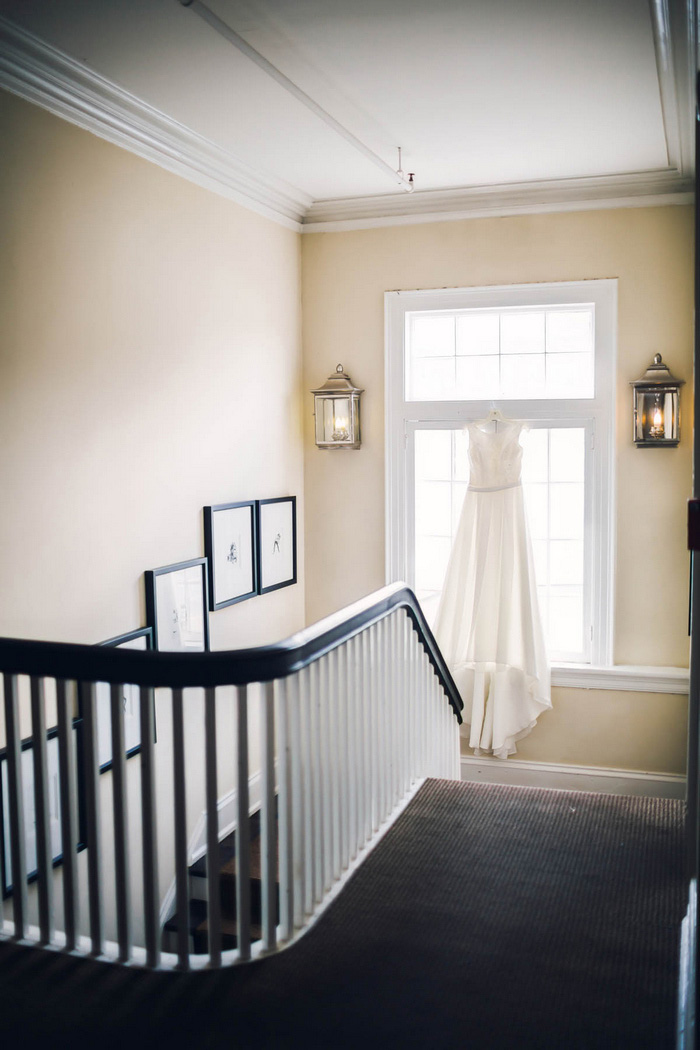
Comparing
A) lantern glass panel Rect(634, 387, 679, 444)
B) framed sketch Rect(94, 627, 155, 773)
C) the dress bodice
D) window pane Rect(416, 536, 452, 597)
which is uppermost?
lantern glass panel Rect(634, 387, 679, 444)

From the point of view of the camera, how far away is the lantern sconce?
15.8 feet

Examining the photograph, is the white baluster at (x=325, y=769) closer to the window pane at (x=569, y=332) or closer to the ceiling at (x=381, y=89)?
the ceiling at (x=381, y=89)

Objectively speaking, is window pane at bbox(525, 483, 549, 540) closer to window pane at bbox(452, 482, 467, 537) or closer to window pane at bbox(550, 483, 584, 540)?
window pane at bbox(550, 483, 584, 540)

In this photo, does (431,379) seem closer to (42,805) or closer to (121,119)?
(121,119)

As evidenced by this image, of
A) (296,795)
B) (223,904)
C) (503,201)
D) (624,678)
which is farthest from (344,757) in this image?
(503,201)

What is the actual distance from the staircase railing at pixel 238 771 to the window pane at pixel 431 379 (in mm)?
2185

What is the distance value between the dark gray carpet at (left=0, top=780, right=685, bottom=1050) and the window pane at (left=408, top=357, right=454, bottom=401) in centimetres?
281

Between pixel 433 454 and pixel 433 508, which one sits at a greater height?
pixel 433 454

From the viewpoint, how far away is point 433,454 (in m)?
4.89

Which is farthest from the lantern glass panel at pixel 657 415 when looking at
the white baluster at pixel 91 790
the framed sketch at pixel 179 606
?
the white baluster at pixel 91 790

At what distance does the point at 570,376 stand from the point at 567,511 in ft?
2.32

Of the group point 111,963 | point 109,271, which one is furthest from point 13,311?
point 111,963

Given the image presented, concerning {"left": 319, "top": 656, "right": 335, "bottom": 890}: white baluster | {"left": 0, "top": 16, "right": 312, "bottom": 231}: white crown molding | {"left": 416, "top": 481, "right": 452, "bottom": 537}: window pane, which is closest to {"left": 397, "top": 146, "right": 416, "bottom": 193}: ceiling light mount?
{"left": 0, "top": 16, "right": 312, "bottom": 231}: white crown molding

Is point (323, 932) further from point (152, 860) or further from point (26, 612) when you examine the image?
point (26, 612)
